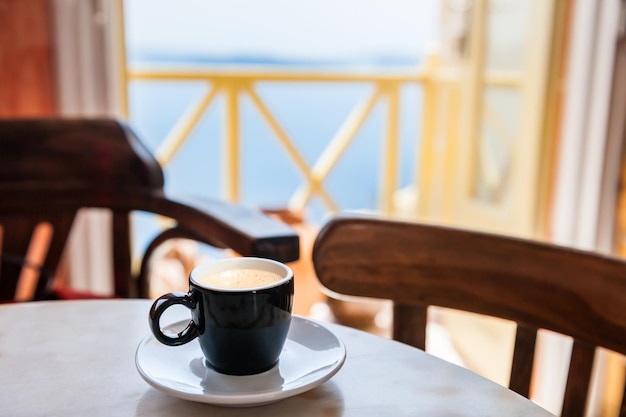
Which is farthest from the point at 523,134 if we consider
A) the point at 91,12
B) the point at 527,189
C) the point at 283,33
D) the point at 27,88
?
the point at 283,33

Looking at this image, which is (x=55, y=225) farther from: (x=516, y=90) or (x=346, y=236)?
(x=516, y=90)

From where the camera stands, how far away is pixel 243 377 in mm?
484

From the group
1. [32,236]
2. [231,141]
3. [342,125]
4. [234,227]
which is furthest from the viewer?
[342,125]

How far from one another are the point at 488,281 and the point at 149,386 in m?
0.37

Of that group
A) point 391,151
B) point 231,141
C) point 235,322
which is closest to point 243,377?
point 235,322

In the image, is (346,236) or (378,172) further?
(378,172)

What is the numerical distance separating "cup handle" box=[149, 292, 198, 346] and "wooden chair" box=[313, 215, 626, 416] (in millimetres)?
266

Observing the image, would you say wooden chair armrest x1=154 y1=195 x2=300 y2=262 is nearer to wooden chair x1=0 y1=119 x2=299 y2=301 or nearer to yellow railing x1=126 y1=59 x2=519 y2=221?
wooden chair x1=0 y1=119 x2=299 y2=301

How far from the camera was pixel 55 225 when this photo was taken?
3.75 feet

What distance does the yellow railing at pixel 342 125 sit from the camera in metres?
2.78

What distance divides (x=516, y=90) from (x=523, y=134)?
18cm

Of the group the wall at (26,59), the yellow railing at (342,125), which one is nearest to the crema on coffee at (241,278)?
the wall at (26,59)

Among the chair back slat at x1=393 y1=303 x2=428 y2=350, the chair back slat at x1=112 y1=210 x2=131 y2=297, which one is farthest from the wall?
the chair back slat at x1=393 y1=303 x2=428 y2=350

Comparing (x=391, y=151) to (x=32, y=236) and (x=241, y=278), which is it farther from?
(x=241, y=278)
